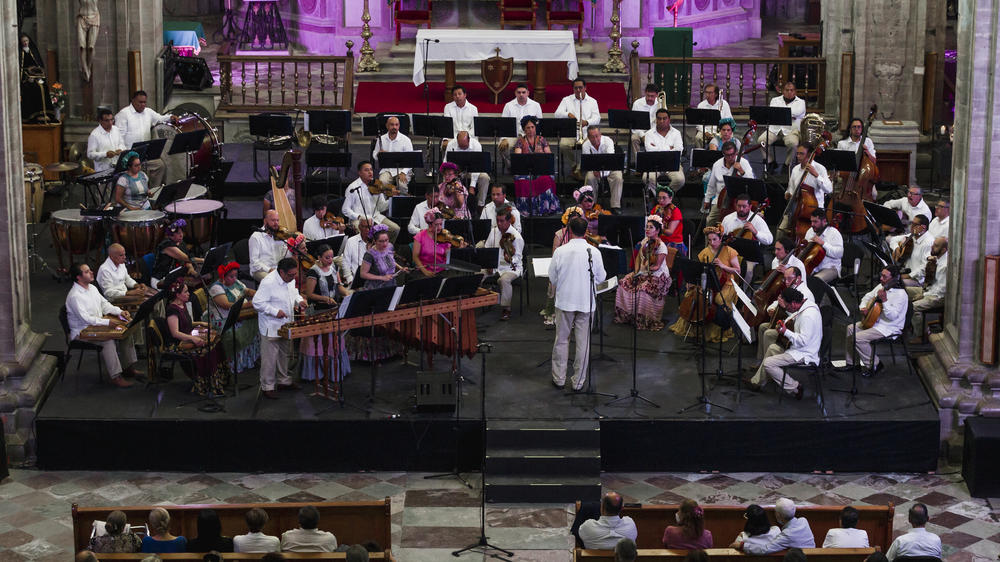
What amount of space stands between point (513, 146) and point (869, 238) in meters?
4.20

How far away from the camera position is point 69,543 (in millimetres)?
12367

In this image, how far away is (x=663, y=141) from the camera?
60.3ft

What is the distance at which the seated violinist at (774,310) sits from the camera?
14.0 m

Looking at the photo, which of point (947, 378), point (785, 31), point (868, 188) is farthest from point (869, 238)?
point (785, 31)

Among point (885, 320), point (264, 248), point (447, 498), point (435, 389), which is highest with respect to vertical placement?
point (264, 248)

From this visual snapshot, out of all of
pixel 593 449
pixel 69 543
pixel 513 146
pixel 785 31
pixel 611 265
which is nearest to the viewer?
pixel 69 543

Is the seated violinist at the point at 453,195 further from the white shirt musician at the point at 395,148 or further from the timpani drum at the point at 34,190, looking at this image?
the timpani drum at the point at 34,190

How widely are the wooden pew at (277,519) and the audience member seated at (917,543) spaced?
348cm

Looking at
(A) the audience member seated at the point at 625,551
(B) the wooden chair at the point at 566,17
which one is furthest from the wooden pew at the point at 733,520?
(B) the wooden chair at the point at 566,17

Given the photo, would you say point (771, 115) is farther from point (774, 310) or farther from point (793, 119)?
point (774, 310)

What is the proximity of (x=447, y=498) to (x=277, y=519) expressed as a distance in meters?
2.01

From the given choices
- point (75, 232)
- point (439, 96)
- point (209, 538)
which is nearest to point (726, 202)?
point (439, 96)

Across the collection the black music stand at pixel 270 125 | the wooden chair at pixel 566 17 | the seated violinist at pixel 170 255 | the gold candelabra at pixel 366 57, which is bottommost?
the seated violinist at pixel 170 255

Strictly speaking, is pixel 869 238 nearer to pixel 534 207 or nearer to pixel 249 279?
pixel 534 207
